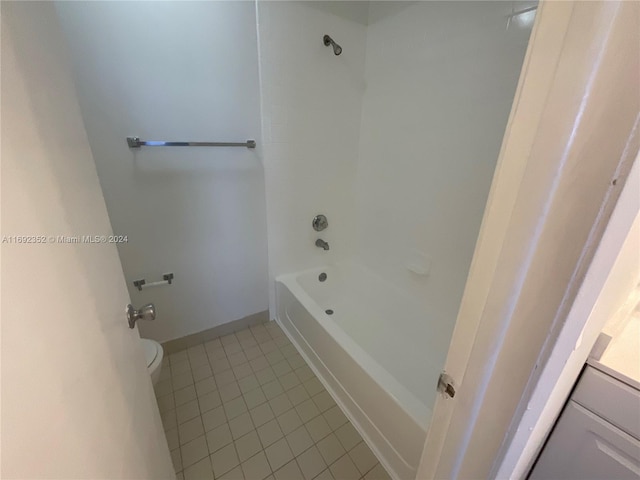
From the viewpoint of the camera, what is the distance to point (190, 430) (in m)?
1.37

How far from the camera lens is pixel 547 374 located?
→ 0.45m

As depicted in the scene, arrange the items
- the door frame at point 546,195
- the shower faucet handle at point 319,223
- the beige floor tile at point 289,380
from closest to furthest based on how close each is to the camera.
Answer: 1. the door frame at point 546,195
2. the beige floor tile at point 289,380
3. the shower faucet handle at point 319,223

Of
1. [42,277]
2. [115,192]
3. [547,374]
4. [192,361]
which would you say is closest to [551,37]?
[547,374]

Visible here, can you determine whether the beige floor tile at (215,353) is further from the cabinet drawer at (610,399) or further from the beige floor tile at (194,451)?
the cabinet drawer at (610,399)

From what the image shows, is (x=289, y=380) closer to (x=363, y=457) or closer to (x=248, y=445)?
(x=248, y=445)

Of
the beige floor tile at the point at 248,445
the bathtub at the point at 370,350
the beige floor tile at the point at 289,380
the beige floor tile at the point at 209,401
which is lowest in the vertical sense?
the beige floor tile at the point at 209,401

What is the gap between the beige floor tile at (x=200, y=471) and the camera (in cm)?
119

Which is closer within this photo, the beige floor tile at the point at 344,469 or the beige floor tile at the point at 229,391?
the beige floor tile at the point at 344,469

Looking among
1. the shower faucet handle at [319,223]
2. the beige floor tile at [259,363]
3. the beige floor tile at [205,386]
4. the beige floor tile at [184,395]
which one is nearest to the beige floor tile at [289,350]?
the beige floor tile at [259,363]

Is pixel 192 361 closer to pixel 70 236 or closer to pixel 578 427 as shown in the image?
pixel 70 236

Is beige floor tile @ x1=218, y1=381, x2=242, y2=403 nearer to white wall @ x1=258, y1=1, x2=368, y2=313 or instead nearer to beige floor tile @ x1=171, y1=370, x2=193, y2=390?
beige floor tile @ x1=171, y1=370, x2=193, y2=390

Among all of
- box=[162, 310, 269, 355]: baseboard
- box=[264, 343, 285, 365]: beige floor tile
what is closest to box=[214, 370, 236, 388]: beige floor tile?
box=[264, 343, 285, 365]: beige floor tile

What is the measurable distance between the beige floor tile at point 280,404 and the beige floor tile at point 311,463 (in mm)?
250

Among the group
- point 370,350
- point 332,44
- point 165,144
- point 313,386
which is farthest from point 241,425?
point 332,44
